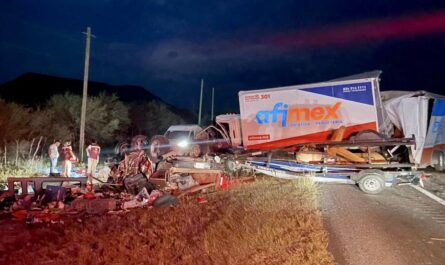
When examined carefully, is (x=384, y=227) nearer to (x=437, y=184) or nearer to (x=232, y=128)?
(x=437, y=184)

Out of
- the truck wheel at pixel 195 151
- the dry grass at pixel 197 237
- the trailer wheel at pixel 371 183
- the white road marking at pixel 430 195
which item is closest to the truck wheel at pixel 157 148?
the truck wheel at pixel 195 151

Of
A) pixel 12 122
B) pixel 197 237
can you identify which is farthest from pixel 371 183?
pixel 12 122

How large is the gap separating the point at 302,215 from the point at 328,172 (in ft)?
14.9

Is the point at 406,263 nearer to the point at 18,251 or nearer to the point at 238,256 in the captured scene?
the point at 238,256

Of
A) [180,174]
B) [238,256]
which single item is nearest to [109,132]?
Result: [180,174]

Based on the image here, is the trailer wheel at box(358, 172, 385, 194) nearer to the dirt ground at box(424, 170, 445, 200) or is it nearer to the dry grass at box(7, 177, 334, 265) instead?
the dirt ground at box(424, 170, 445, 200)

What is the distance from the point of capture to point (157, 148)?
44.4 feet

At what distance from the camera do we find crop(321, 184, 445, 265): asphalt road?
223 inches

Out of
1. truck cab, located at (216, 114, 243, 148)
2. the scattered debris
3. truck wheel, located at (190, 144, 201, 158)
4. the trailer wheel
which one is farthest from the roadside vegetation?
the trailer wheel

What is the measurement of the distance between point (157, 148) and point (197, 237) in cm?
709

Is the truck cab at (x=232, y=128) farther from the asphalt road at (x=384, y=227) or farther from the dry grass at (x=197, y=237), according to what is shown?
the dry grass at (x=197, y=237)

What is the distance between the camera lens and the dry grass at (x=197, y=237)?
5.68m

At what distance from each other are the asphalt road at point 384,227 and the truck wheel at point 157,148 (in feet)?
17.3

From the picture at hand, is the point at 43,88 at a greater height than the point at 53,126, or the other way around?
the point at 43,88
